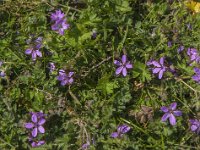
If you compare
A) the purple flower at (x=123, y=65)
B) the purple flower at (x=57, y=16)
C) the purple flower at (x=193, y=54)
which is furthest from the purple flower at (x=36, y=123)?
the purple flower at (x=193, y=54)

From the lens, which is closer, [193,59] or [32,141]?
[32,141]

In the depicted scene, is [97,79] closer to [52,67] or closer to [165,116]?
[52,67]

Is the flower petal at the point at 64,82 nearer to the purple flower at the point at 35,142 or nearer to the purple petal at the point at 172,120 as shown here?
the purple flower at the point at 35,142

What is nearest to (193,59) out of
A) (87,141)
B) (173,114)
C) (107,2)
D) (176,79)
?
(176,79)

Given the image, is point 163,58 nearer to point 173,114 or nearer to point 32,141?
point 173,114

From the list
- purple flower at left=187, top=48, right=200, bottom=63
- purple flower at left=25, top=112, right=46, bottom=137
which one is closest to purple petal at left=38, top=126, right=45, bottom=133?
purple flower at left=25, top=112, right=46, bottom=137

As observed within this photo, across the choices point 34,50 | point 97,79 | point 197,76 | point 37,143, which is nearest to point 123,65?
point 97,79
